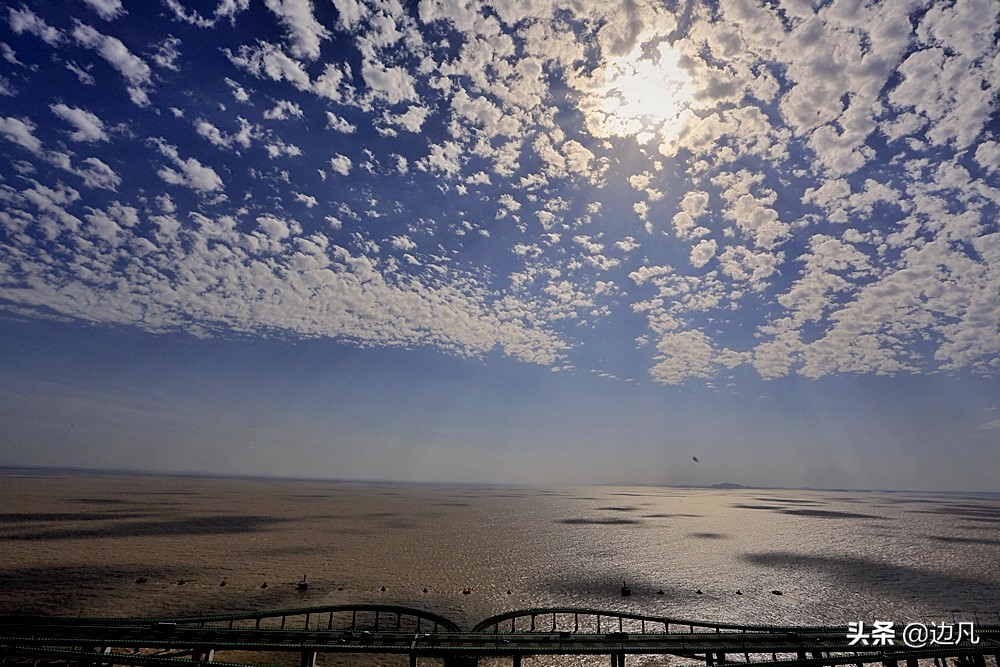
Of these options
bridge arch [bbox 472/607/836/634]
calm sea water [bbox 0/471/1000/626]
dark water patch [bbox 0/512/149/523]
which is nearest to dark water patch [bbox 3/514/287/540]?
calm sea water [bbox 0/471/1000/626]

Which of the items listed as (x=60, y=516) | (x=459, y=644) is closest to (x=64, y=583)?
(x=459, y=644)

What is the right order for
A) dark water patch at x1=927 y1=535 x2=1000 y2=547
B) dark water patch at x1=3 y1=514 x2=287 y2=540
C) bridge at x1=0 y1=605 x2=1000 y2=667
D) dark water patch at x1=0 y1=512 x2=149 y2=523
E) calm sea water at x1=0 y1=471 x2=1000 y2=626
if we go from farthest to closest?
dark water patch at x1=927 y1=535 x2=1000 y2=547
dark water patch at x1=0 y1=512 x2=149 y2=523
dark water patch at x1=3 y1=514 x2=287 y2=540
calm sea water at x1=0 y1=471 x2=1000 y2=626
bridge at x1=0 y1=605 x2=1000 y2=667

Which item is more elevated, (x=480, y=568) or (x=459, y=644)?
(x=459, y=644)

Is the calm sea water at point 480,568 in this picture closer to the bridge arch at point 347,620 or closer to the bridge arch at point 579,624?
the bridge arch at point 579,624

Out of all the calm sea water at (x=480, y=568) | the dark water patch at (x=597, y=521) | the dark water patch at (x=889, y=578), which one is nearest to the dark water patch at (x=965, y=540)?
the calm sea water at (x=480, y=568)

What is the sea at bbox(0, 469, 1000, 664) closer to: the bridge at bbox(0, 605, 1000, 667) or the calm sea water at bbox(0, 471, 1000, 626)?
the calm sea water at bbox(0, 471, 1000, 626)

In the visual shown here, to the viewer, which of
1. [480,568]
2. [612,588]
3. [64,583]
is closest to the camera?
[64,583]

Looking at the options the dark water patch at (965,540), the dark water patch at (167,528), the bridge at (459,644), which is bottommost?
the dark water patch at (965,540)

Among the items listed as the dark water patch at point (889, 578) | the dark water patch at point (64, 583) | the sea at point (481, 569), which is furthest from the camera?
the dark water patch at point (889, 578)

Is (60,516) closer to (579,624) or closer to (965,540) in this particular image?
(579,624)
